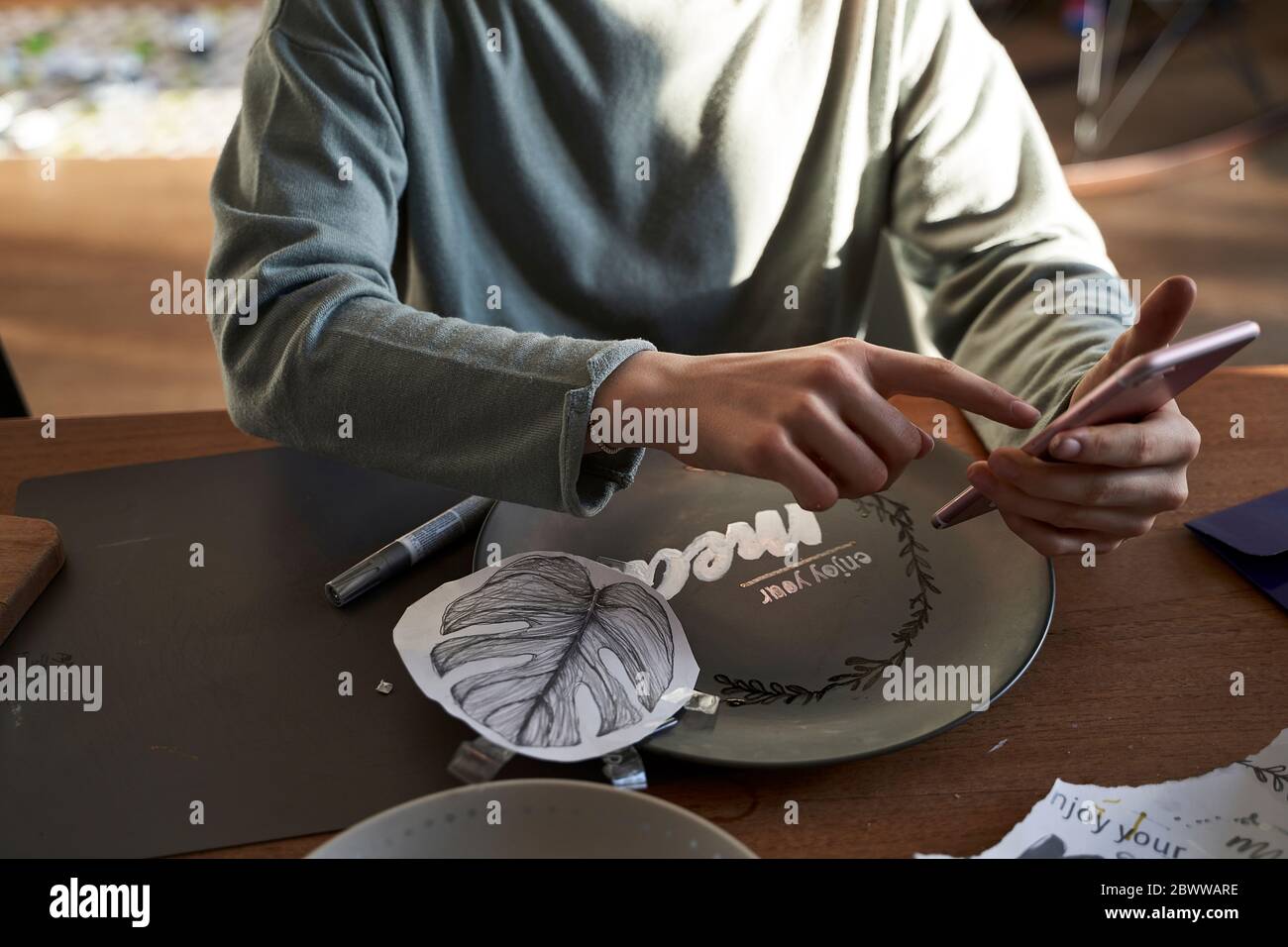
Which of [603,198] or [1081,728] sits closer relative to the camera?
[1081,728]

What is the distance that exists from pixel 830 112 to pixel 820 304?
0.17 m

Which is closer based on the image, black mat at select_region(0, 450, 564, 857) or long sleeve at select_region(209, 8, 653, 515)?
black mat at select_region(0, 450, 564, 857)

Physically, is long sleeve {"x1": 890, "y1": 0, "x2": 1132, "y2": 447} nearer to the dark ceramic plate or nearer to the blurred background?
the dark ceramic plate

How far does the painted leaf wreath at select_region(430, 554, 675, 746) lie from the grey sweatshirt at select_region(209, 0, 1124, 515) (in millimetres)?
75

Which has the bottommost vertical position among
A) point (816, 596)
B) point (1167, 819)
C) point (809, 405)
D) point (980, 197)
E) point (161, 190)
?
point (1167, 819)

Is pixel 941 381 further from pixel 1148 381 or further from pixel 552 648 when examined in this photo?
pixel 552 648

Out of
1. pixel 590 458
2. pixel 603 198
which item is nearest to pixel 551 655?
pixel 590 458

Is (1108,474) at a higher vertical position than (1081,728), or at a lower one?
higher

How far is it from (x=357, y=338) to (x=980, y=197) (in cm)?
53

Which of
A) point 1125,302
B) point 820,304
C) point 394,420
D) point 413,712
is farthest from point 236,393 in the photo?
point 1125,302

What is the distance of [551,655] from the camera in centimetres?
56

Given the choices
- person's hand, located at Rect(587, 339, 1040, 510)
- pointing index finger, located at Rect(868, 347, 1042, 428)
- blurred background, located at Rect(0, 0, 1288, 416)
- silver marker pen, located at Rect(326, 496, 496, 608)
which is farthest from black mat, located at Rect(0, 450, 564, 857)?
blurred background, located at Rect(0, 0, 1288, 416)

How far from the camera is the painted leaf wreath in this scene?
527 millimetres

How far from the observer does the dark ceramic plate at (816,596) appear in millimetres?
535
